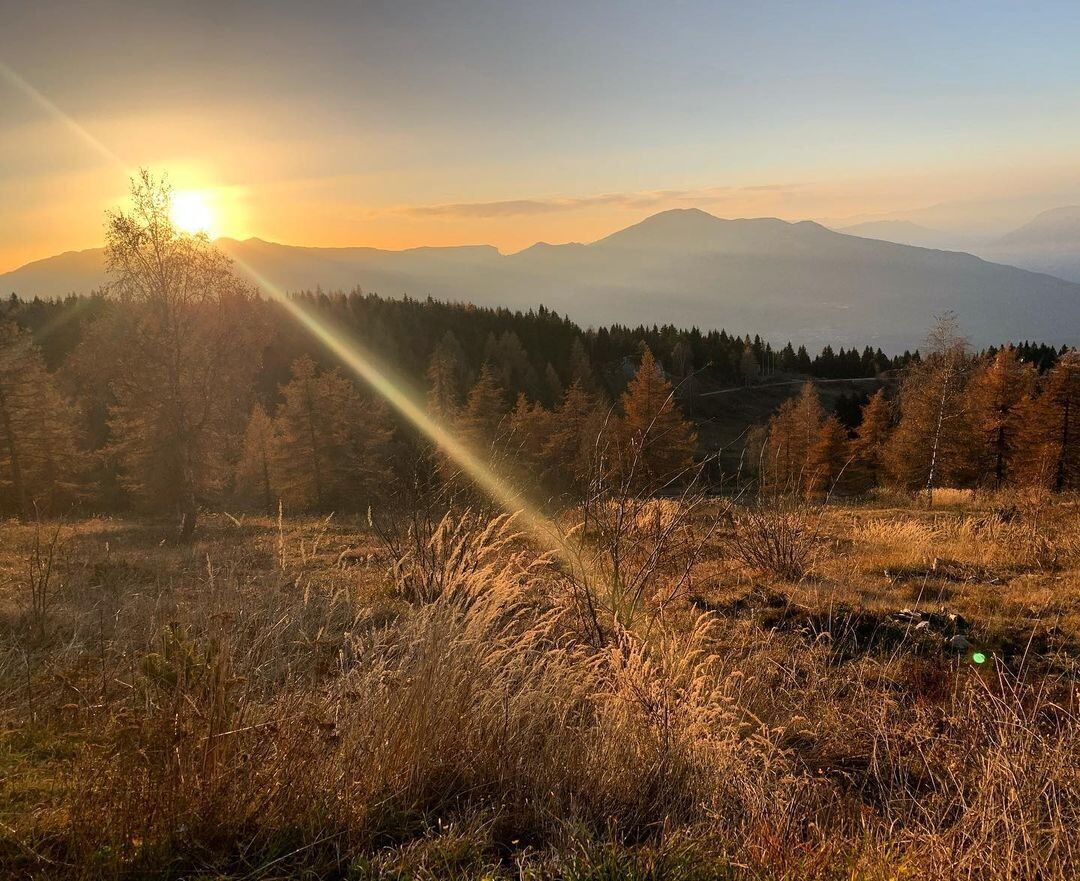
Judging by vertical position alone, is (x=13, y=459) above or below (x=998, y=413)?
below

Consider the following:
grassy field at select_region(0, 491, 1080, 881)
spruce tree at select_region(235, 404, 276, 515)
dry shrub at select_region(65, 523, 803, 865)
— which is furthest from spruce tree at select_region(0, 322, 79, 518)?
dry shrub at select_region(65, 523, 803, 865)

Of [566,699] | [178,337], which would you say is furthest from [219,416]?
[566,699]

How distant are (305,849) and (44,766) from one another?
4.31 feet

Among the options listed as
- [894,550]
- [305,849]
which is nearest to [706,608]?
[894,550]

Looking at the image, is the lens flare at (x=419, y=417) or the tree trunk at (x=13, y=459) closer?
the lens flare at (x=419, y=417)

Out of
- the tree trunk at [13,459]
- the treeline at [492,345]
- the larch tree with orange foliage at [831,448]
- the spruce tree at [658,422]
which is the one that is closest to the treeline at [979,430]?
the larch tree with orange foliage at [831,448]

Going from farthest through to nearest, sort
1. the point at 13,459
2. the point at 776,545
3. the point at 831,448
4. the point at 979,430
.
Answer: the point at 831,448, the point at 979,430, the point at 13,459, the point at 776,545

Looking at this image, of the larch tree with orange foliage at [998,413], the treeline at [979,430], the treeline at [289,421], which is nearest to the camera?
the treeline at [289,421]

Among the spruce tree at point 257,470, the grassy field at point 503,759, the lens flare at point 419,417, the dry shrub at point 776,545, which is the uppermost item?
the lens flare at point 419,417

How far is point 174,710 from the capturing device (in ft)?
8.07

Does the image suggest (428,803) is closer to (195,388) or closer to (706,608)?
(706,608)

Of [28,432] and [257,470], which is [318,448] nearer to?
[257,470]

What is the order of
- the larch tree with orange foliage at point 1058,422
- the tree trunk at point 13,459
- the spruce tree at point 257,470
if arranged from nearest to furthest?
the tree trunk at point 13,459 < the larch tree with orange foliage at point 1058,422 < the spruce tree at point 257,470

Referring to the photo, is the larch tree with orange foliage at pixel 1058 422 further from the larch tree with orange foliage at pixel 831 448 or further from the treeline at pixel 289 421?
the larch tree with orange foliage at pixel 831 448
